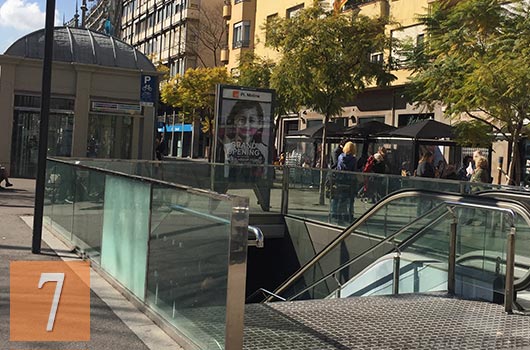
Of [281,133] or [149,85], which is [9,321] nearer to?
[149,85]

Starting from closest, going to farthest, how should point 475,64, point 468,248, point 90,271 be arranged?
point 468,248
point 90,271
point 475,64

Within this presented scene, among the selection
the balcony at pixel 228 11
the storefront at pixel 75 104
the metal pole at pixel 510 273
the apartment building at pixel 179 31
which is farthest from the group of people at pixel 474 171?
the apartment building at pixel 179 31

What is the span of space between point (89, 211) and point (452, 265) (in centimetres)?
464

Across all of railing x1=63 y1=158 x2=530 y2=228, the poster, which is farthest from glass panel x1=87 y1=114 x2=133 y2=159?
railing x1=63 y1=158 x2=530 y2=228

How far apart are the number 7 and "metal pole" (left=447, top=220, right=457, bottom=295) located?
397cm

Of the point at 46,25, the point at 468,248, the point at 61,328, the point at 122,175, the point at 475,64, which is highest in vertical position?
the point at 475,64

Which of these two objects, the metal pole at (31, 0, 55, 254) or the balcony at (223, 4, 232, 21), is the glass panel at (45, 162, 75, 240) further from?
the balcony at (223, 4, 232, 21)

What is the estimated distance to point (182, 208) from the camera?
508cm

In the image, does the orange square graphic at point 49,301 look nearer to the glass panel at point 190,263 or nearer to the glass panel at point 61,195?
the glass panel at point 190,263

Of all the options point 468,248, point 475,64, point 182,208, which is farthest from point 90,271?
point 475,64

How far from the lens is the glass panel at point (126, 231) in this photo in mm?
5960

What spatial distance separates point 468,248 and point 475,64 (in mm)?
8266

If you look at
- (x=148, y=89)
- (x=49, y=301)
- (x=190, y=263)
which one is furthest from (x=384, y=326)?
(x=148, y=89)

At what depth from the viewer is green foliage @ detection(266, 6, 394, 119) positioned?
20.6 meters
